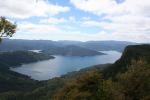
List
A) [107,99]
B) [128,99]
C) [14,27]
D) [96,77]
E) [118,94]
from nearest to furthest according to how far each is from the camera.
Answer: [14,27], [107,99], [118,94], [128,99], [96,77]

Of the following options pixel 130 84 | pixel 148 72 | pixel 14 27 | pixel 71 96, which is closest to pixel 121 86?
pixel 130 84

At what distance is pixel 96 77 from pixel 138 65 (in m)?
11.3

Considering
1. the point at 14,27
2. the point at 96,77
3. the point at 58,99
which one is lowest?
the point at 58,99

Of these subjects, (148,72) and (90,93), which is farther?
(148,72)

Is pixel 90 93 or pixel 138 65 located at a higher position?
pixel 138 65

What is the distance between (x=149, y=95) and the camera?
61.4 meters

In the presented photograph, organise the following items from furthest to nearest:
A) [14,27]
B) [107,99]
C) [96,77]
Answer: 1. [96,77]
2. [107,99]
3. [14,27]

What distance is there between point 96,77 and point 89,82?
1.98 metres

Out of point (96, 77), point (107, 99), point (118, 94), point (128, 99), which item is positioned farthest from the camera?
point (96, 77)

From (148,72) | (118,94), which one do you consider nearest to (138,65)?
(148,72)

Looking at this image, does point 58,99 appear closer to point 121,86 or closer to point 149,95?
point 121,86

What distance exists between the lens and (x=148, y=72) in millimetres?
68000

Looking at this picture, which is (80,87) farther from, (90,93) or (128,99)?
(128,99)

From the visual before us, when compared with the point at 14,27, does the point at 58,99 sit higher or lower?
lower
